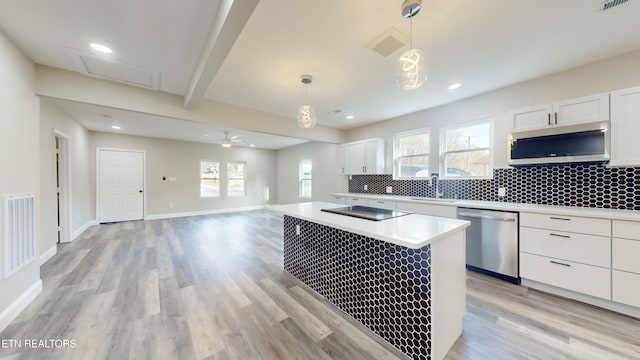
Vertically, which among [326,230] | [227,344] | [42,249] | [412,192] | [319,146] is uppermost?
[319,146]

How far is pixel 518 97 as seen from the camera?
3012 mm

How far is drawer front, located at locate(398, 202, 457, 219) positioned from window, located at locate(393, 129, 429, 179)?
0.84 meters

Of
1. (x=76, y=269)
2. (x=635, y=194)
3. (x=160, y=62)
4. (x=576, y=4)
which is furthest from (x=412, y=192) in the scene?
(x=76, y=269)

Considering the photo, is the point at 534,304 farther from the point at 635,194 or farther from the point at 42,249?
the point at 42,249

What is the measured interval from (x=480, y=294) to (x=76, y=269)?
5206mm

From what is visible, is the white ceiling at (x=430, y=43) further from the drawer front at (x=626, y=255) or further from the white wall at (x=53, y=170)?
the white wall at (x=53, y=170)

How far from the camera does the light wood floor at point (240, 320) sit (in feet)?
5.25

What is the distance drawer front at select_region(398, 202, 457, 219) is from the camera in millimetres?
3096

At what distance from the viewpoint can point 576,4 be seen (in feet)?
5.51

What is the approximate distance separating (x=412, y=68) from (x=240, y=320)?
260cm

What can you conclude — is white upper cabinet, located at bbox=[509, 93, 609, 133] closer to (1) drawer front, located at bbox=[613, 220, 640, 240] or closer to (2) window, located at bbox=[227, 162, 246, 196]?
(1) drawer front, located at bbox=[613, 220, 640, 240]

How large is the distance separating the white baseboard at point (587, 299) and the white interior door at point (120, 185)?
8.72 meters

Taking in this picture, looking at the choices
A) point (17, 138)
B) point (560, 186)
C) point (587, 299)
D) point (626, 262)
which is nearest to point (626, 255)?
point (626, 262)

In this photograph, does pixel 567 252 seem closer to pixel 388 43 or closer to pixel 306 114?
pixel 388 43
